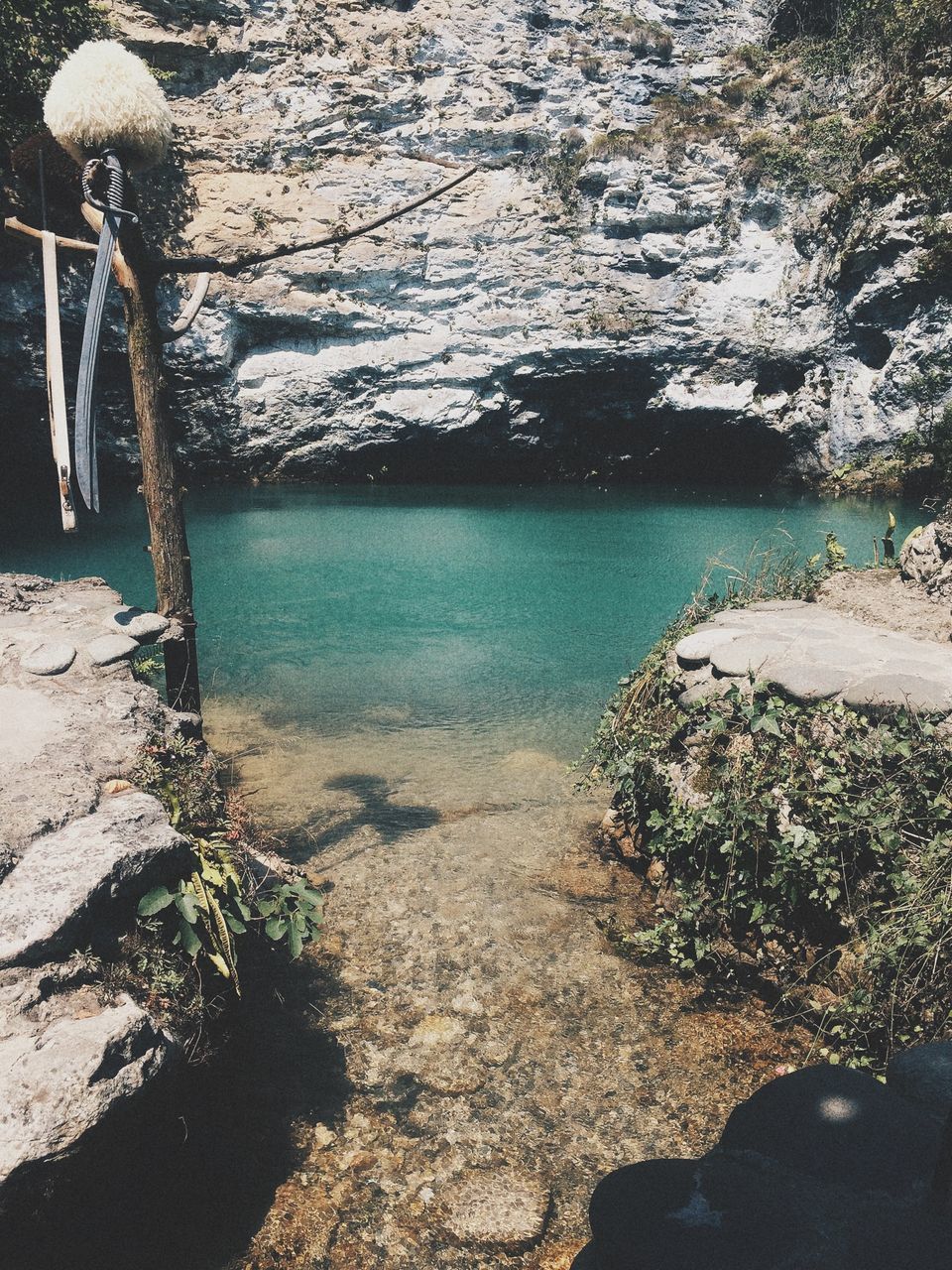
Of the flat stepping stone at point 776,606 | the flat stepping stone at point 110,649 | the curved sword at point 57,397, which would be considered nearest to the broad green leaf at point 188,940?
the curved sword at point 57,397

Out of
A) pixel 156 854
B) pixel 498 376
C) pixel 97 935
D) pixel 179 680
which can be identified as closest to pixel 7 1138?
pixel 97 935

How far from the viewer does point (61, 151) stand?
14.1 ft

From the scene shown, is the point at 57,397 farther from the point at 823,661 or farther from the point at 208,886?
the point at 823,661

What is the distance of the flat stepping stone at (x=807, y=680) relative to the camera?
11.9 feet

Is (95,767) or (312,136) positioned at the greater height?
(312,136)

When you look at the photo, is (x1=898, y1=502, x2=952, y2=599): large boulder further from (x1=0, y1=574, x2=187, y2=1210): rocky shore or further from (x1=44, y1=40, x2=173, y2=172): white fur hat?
(x1=44, y1=40, x2=173, y2=172): white fur hat

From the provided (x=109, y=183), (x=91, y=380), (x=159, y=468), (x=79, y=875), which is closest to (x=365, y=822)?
(x=159, y=468)

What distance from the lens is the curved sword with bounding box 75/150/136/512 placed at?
3.53 metres

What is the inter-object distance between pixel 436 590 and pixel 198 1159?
1022 centimetres

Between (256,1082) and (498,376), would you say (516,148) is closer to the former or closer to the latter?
(498,376)

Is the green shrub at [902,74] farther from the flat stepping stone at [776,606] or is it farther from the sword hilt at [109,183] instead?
the sword hilt at [109,183]

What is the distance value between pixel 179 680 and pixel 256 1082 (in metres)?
2.54

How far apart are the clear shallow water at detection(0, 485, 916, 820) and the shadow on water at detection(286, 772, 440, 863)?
0.66ft

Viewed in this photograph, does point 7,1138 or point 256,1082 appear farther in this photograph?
point 256,1082
